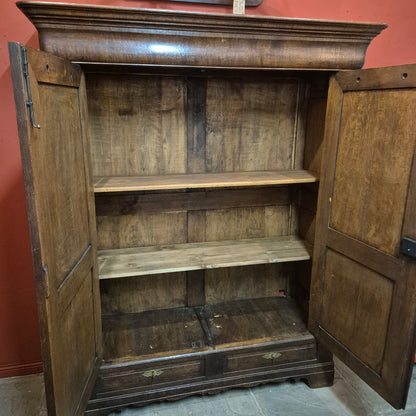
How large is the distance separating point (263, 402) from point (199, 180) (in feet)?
4.05

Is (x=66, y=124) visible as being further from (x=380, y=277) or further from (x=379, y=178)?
(x=380, y=277)

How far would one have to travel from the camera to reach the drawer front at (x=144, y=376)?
66.9 inches

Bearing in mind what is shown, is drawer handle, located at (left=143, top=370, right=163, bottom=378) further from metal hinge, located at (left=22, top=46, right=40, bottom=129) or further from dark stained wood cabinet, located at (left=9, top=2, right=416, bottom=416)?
metal hinge, located at (left=22, top=46, right=40, bottom=129)

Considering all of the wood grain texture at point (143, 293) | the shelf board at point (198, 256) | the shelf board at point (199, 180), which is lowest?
the wood grain texture at point (143, 293)

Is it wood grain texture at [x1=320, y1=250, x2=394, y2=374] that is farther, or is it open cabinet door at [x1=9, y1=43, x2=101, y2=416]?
wood grain texture at [x1=320, y1=250, x2=394, y2=374]

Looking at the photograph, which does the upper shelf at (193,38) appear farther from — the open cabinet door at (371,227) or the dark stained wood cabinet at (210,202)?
the open cabinet door at (371,227)

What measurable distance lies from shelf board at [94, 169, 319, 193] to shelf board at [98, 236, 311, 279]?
39cm

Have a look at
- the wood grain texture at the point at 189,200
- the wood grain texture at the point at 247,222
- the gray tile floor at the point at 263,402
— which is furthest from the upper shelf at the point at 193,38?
the gray tile floor at the point at 263,402

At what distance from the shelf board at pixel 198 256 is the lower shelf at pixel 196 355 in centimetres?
41

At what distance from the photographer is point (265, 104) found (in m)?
1.99

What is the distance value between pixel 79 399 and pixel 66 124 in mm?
1037

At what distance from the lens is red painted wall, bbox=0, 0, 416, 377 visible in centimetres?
167

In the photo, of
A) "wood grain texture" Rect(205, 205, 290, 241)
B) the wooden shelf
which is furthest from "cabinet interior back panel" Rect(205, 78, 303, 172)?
the wooden shelf

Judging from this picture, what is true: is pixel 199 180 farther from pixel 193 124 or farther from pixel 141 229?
pixel 141 229
